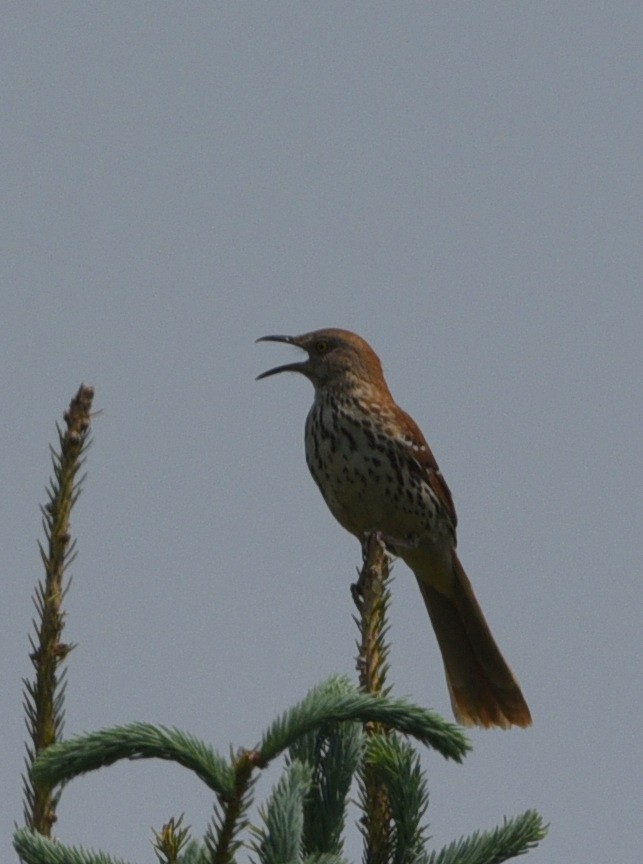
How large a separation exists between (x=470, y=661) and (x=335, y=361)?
1729 millimetres

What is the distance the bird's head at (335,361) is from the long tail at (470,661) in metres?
1.06

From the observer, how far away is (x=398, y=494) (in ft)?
22.0

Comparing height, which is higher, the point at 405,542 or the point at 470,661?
the point at 405,542

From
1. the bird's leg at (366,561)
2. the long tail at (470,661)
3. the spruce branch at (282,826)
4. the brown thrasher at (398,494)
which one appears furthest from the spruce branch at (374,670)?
the long tail at (470,661)

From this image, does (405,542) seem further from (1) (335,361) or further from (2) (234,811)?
(2) (234,811)

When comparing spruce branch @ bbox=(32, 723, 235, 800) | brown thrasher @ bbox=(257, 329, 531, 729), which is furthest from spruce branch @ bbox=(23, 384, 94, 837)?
brown thrasher @ bbox=(257, 329, 531, 729)

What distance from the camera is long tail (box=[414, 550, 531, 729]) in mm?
7031

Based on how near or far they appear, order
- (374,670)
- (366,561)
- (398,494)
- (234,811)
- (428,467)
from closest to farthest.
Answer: (234,811), (374,670), (366,561), (398,494), (428,467)

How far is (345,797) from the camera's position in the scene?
2.45 m

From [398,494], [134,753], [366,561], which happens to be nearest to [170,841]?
[134,753]

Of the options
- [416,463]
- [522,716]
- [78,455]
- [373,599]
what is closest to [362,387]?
[416,463]

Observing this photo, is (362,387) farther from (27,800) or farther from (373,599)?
(27,800)

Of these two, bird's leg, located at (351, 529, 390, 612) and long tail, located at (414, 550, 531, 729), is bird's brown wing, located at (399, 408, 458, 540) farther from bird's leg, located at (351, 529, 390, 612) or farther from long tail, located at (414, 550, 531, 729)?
bird's leg, located at (351, 529, 390, 612)

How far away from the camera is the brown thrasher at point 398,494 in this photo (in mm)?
6656
